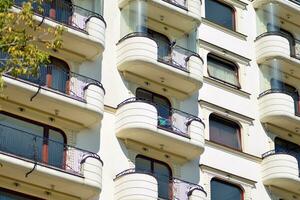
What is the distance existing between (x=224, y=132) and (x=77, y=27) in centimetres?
683

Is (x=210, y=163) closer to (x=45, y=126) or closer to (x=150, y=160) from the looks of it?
(x=150, y=160)

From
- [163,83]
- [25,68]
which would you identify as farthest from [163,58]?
[25,68]

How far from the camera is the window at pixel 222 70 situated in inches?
1415

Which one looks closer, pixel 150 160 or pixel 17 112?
pixel 17 112

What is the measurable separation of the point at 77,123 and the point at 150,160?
2.95 m

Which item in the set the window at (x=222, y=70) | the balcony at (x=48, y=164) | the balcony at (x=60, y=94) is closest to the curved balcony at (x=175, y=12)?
the window at (x=222, y=70)

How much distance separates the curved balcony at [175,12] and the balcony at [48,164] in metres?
6.98

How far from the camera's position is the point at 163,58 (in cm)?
3422

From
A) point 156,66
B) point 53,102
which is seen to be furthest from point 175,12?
point 53,102

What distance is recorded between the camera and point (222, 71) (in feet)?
119

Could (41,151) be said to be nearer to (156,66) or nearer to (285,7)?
→ (156,66)

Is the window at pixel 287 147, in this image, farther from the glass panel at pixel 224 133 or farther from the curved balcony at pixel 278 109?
the glass panel at pixel 224 133

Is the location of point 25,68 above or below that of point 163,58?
below

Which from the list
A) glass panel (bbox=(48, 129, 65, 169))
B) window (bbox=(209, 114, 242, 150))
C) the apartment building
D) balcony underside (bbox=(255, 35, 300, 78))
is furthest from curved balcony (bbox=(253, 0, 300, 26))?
glass panel (bbox=(48, 129, 65, 169))
